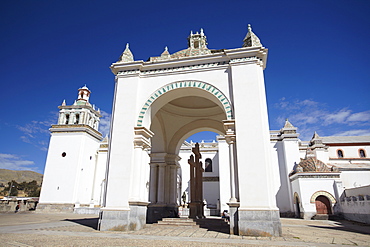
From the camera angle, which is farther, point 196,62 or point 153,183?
point 153,183

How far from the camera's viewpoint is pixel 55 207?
20.0 m

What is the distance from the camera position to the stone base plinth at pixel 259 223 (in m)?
6.30

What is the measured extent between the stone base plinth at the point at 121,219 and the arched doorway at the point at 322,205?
530 inches

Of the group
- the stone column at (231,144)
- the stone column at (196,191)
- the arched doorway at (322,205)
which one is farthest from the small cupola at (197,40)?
the arched doorway at (322,205)

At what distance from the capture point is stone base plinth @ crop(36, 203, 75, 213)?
19750 millimetres

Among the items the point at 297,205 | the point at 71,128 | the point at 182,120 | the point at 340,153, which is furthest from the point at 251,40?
the point at 340,153

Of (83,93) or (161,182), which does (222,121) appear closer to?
(161,182)

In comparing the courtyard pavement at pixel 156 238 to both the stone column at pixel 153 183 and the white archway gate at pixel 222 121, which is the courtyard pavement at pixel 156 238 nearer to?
the white archway gate at pixel 222 121

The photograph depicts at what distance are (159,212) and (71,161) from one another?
13.9 m

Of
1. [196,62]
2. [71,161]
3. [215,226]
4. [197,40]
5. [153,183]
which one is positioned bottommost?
[215,226]

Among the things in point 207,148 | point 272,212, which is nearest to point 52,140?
point 207,148

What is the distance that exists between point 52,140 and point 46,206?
583cm

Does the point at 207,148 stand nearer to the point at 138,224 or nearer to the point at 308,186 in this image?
the point at 308,186

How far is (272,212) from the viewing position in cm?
645
